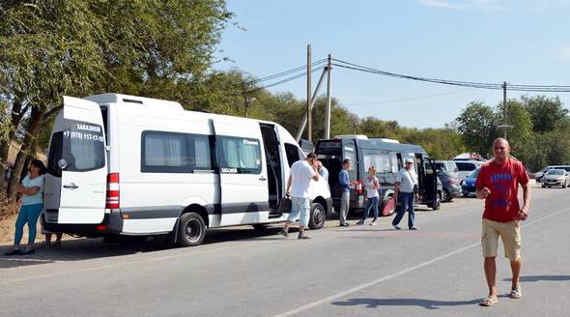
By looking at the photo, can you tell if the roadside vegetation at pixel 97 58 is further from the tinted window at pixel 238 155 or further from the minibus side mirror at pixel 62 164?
the tinted window at pixel 238 155

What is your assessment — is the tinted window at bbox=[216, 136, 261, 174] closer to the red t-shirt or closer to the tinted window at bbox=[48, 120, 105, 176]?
the tinted window at bbox=[48, 120, 105, 176]

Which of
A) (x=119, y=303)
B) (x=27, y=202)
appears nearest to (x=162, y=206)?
(x=27, y=202)

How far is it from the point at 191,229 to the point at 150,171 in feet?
5.34

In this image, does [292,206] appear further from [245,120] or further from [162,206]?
[162,206]

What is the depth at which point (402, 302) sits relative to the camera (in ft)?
22.3

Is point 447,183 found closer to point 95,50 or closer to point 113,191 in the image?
point 95,50

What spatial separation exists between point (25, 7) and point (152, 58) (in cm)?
633

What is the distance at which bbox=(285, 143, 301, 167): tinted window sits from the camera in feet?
48.1

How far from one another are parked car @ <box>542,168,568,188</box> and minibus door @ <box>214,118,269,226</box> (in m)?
34.6

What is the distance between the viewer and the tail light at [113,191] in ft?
34.4

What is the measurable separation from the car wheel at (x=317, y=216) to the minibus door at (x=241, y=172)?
1.74 meters

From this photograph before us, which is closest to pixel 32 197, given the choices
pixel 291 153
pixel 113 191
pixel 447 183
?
pixel 113 191

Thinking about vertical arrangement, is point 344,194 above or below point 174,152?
below

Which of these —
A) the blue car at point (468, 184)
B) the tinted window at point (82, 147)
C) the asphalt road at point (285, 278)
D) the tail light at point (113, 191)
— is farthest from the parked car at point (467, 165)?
the tinted window at point (82, 147)
